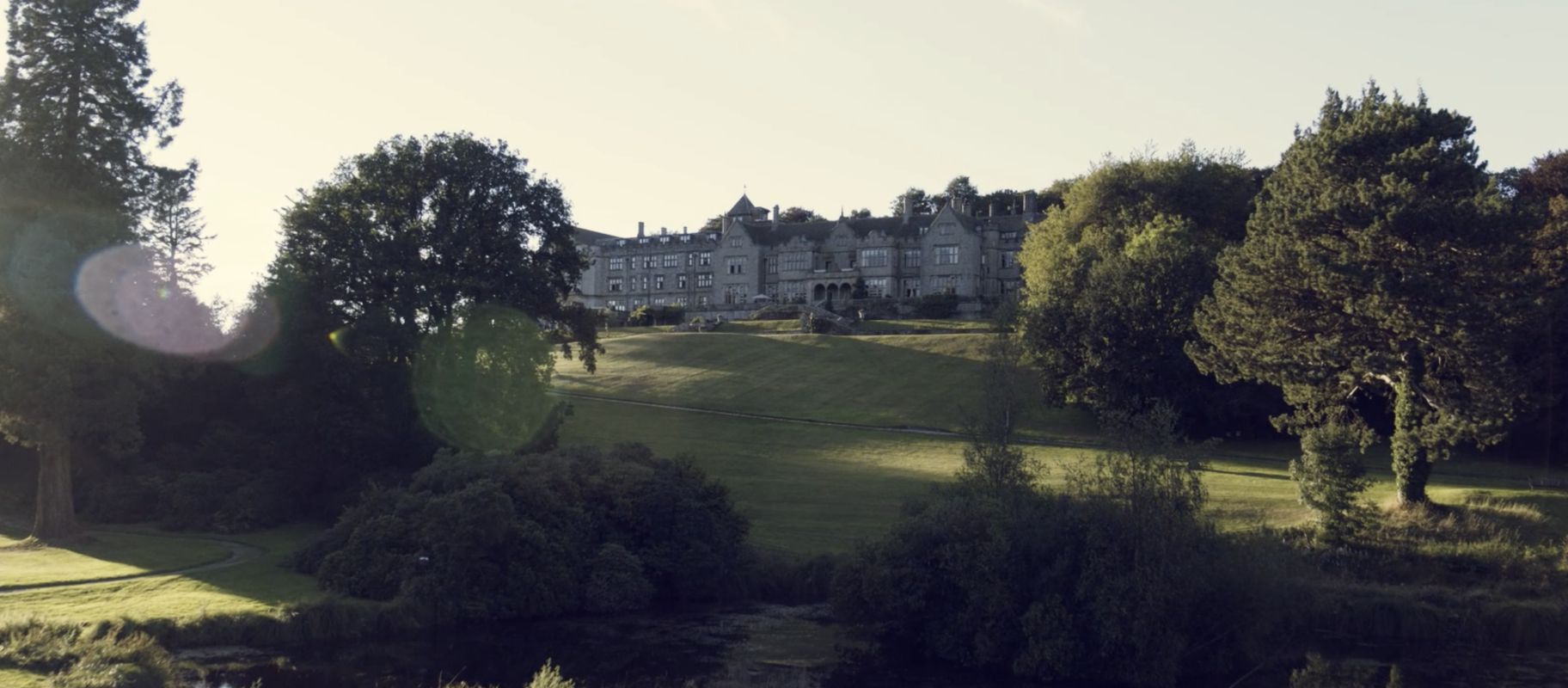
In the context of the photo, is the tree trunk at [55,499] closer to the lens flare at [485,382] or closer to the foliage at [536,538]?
the foliage at [536,538]

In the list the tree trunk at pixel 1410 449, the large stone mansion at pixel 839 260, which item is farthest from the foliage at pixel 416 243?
the large stone mansion at pixel 839 260

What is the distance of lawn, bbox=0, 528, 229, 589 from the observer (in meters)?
33.8

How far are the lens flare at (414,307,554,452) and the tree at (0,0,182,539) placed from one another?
1152 centimetres

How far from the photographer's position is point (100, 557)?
36938 mm

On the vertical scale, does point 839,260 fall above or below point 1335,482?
above

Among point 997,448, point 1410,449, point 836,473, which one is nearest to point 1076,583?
point 997,448

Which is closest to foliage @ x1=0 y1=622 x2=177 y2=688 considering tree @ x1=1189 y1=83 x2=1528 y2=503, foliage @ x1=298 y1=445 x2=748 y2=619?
foliage @ x1=298 y1=445 x2=748 y2=619

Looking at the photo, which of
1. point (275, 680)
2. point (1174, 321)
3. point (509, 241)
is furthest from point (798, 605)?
point (1174, 321)

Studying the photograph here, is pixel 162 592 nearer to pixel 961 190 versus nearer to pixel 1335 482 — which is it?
pixel 1335 482

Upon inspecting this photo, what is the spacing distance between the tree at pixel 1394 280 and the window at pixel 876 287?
2813 inches

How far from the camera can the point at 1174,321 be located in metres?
62.1

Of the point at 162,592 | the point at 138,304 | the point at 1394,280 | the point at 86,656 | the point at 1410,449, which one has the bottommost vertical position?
the point at 162,592

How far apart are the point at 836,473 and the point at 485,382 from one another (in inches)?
623

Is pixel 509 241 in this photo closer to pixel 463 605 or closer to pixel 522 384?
pixel 522 384
